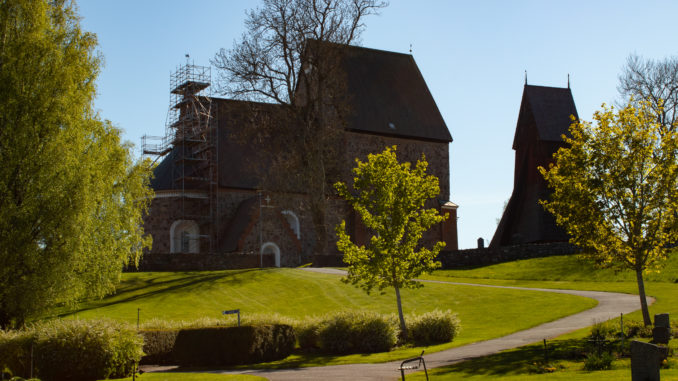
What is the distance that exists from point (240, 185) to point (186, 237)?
4966mm

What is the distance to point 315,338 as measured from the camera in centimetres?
2211

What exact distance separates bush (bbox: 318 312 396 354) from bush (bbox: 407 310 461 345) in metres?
1.44

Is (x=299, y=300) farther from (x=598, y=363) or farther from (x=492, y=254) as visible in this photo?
(x=492, y=254)

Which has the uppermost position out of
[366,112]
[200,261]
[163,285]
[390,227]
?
[366,112]

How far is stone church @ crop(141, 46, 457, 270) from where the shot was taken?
43.7 meters

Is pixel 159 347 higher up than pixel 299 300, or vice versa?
pixel 299 300

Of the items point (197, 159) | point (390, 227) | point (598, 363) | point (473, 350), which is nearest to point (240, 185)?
point (197, 159)

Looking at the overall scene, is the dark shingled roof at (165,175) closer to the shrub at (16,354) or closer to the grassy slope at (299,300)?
the grassy slope at (299,300)

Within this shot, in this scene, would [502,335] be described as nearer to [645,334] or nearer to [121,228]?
[645,334]

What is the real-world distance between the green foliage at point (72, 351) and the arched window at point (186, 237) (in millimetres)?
28038

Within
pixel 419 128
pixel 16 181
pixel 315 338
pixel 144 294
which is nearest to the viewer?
pixel 16 181

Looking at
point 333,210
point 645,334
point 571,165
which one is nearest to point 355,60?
point 333,210

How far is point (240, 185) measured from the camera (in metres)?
46.1

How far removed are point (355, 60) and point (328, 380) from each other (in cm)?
4060
